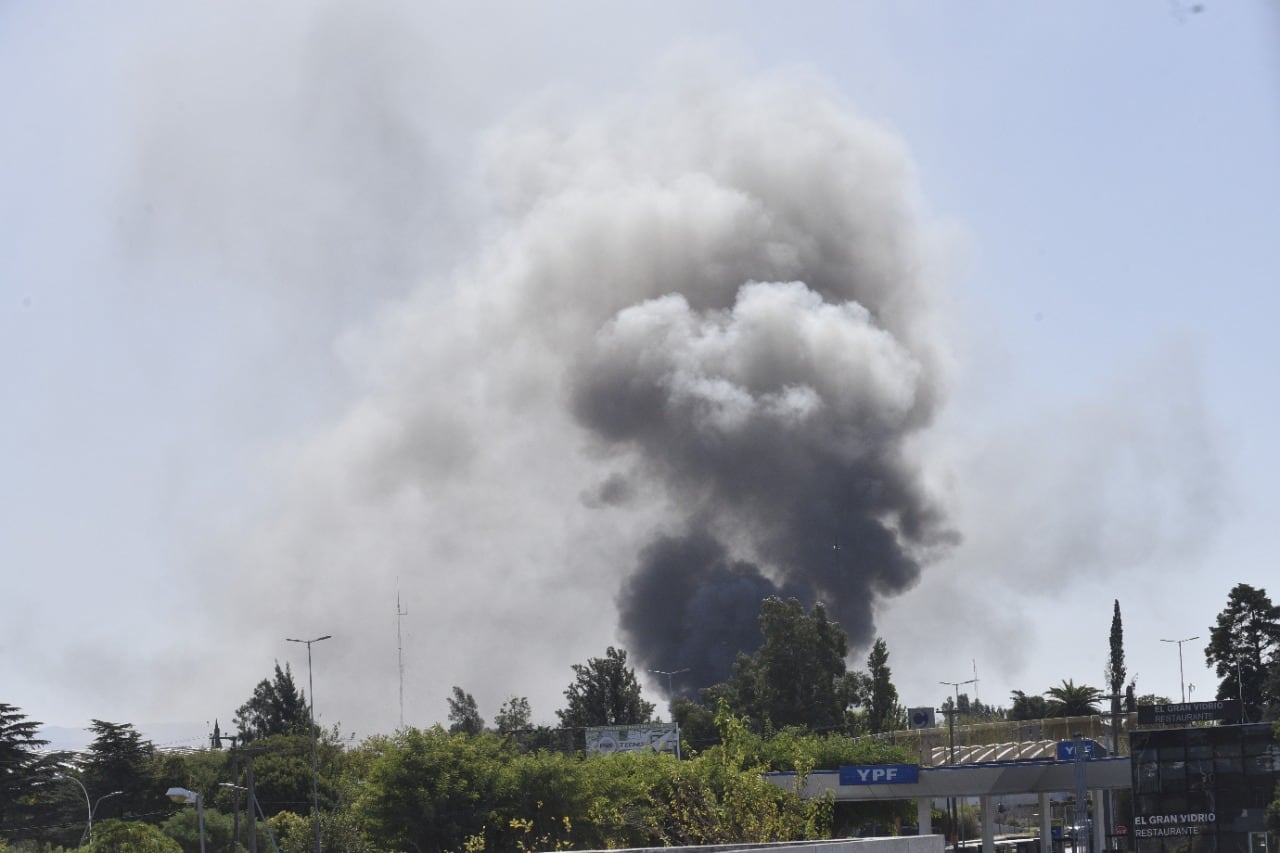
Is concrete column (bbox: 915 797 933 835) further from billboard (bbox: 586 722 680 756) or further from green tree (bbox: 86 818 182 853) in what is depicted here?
billboard (bbox: 586 722 680 756)

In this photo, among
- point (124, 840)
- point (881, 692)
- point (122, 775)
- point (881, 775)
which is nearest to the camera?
point (881, 775)

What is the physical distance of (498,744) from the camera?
4997cm

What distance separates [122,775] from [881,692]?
190ft

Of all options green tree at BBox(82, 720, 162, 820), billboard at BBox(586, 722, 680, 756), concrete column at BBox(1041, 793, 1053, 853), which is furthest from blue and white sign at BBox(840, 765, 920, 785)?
green tree at BBox(82, 720, 162, 820)

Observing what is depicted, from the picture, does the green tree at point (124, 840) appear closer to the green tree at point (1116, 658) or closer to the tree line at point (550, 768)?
the tree line at point (550, 768)

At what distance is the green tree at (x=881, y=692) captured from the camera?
378 ft

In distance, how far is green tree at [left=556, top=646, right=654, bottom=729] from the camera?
429ft

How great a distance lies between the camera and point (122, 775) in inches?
3600

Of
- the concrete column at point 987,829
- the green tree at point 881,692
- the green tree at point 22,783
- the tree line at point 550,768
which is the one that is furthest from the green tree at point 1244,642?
the green tree at point 22,783

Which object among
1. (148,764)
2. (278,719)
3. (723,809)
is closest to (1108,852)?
(723,809)

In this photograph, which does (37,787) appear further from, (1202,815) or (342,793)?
(1202,815)

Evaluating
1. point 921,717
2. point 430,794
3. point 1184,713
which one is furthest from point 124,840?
point 1184,713

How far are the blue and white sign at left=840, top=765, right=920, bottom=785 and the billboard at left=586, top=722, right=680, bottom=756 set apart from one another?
42.0 m

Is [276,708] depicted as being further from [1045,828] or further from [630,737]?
[1045,828]
